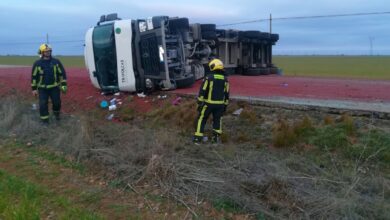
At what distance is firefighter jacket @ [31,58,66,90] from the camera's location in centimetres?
951

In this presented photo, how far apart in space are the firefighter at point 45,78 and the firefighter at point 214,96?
350 centimetres

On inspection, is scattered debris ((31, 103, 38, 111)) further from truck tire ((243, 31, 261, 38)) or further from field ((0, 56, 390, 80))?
field ((0, 56, 390, 80))

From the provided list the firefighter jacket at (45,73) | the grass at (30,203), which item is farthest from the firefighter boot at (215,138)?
the firefighter jacket at (45,73)

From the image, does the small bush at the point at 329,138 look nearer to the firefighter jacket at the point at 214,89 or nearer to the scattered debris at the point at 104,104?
the firefighter jacket at the point at 214,89

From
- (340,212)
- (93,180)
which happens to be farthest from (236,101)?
(340,212)

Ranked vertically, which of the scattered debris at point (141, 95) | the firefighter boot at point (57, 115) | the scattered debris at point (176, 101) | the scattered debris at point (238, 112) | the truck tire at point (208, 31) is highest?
the truck tire at point (208, 31)

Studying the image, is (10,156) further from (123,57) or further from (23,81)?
(23,81)

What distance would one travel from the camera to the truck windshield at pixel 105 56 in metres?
11.7

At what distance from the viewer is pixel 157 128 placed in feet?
30.3

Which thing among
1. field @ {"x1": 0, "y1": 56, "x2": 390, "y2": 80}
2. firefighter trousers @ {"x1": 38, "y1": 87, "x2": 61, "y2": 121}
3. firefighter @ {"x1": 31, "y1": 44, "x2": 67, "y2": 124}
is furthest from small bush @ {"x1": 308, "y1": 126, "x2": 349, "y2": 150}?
field @ {"x1": 0, "y1": 56, "x2": 390, "y2": 80}

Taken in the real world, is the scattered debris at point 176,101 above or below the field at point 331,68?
above

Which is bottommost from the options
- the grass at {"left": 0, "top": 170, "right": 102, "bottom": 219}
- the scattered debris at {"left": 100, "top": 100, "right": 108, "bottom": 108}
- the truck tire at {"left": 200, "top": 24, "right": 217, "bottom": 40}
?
the grass at {"left": 0, "top": 170, "right": 102, "bottom": 219}

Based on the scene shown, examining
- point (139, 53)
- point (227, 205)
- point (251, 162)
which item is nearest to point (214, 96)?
point (251, 162)

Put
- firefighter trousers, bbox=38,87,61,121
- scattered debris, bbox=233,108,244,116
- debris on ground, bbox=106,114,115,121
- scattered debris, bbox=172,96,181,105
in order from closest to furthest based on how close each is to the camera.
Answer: scattered debris, bbox=233,108,244,116 < firefighter trousers, bbox=38,87,61,121 < scattered debris, bbox=172,96,181,105 < debris on ground, bbox=106,114,115,121
